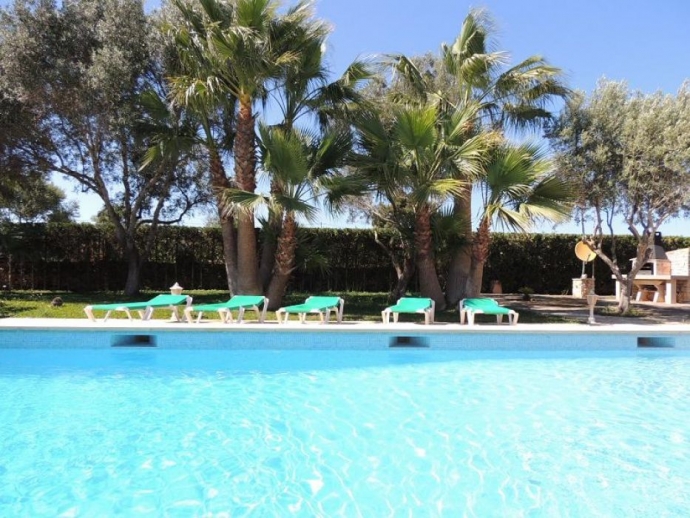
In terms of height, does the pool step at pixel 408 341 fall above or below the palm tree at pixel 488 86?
below

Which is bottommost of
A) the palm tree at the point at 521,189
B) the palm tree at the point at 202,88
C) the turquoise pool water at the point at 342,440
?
the turquoise pool water at the point at 342,440

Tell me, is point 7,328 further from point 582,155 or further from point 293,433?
point 582,155

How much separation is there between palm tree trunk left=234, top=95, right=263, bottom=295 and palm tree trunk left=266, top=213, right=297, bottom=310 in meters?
0.41

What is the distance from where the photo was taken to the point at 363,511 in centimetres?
339

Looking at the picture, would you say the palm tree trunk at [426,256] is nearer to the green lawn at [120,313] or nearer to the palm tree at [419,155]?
the palm tree at [419,155]

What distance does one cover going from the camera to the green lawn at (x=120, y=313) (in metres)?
11.7

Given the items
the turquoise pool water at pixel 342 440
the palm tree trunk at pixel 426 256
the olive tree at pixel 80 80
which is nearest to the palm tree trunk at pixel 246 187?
the olive tree at pixel 80 80

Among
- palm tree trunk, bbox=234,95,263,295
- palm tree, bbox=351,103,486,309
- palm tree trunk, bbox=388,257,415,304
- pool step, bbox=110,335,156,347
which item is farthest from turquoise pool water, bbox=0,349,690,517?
palm tree trunk, bbox=388,257,415,304

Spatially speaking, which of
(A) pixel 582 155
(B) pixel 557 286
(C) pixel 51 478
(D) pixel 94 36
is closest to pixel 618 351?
(A) pixel 582 155

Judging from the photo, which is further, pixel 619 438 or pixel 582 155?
pixel 582 155

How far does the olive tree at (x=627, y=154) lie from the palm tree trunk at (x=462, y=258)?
236 centimetres

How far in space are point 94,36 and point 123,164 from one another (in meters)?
3.41

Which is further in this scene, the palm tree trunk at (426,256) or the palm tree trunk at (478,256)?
the palm tree trunk at (478,256)

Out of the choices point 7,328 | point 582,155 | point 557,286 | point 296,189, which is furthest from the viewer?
point 557,286
